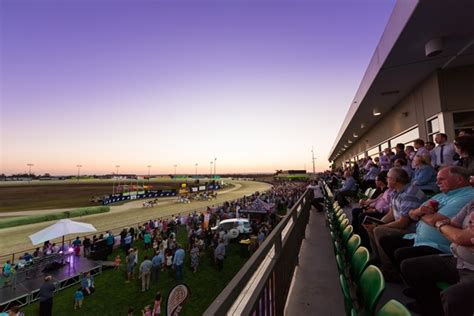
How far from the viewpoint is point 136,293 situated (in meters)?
9.43

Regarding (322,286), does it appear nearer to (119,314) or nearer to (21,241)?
(119,314)

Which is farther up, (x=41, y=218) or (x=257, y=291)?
(x=257, y=291)

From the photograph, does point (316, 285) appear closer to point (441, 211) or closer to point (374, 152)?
point (441, 211)

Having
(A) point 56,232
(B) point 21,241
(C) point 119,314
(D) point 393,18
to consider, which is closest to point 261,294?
(D) point 393,18

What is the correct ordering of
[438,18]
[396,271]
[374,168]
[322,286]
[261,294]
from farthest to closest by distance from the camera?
[374,168] → [438,18] → [322,286] → [396,271] → [261,294]

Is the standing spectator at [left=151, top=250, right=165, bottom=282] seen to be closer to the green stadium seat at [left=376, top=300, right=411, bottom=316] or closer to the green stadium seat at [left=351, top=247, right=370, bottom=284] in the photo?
the green stadium seat at [left=351, top=247, right=370, bottom=284]

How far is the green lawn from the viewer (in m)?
8.24

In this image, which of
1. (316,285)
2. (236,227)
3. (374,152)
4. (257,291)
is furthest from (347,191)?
(374,152)

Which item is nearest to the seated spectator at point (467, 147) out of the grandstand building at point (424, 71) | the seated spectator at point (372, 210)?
the seated spectator at point (372, 210)

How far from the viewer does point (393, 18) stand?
574cm

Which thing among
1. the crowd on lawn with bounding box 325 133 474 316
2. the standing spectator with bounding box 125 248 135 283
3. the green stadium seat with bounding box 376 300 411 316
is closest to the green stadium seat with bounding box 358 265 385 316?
the green stadium seat with bounding box 376 300 411 316

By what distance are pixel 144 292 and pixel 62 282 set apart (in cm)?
420

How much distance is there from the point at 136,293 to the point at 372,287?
1015cm

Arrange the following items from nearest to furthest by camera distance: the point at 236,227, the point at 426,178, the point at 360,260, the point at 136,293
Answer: the point at 360,260 < the point at 426,178 < the point at 136,293 < the point at 236,227
